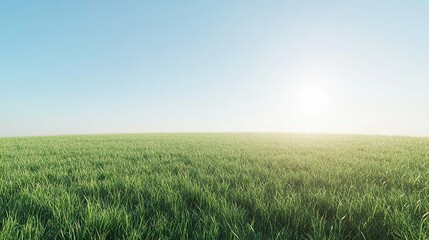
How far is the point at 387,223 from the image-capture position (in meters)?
2.21

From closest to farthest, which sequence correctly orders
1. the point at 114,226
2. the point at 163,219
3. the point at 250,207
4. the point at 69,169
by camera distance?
the point at 114,226, the point at 163,219, the point at 250,207, the point at 69,169

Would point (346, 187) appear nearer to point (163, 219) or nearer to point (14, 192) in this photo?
point (163, 219)

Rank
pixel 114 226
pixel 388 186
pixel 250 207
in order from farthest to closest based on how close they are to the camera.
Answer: pixel 388 186, pixel 250 207, pixel 114 226

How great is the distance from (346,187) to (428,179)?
163 centimetres

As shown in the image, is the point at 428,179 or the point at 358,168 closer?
the point at 428,179

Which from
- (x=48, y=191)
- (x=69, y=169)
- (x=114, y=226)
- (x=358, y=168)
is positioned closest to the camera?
(x=114, y=226)

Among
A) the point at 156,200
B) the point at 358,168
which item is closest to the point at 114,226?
the point at 156,200

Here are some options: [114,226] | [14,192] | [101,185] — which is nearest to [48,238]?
[114,226]

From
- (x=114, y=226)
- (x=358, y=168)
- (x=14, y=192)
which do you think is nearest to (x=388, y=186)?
(x=358, y=168)

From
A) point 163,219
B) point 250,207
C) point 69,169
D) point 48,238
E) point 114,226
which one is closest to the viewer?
point 48,238

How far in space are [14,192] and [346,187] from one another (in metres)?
4.93

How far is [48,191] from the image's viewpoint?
3287 millimetres

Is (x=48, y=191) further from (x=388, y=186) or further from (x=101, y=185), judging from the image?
(x=388, y=186)

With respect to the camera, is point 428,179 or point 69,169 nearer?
point 428,179
